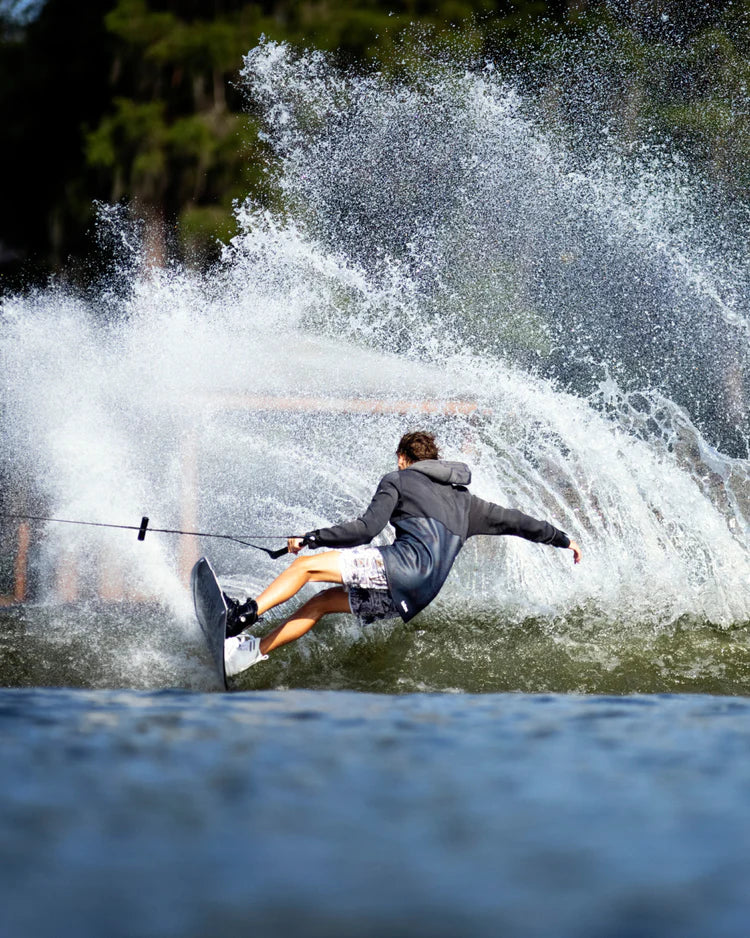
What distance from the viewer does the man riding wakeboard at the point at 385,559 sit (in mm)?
6074

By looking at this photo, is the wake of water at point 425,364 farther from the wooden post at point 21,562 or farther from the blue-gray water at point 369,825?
the blue-gray water at point 369,825

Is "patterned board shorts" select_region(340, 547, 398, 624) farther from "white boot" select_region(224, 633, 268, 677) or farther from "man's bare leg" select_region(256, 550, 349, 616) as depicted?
"white boot" select_region(224, 633, 268, 677)

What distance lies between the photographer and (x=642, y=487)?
333 inches

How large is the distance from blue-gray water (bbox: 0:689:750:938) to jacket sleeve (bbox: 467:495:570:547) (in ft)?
6.83

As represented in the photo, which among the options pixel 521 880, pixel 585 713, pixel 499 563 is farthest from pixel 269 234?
pixel 521 880

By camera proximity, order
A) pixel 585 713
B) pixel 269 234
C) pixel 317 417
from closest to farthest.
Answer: pixel 585 713 < pixel 317 417 < pixel 269 234

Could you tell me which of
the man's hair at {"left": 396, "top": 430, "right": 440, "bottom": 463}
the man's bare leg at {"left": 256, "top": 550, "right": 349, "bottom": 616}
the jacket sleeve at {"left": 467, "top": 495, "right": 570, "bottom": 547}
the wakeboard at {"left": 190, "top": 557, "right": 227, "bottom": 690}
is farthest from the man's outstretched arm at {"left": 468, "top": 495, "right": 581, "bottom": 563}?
the wakeboard at {"left": 190, "top": 557, "right": 227, "bottom": 690}

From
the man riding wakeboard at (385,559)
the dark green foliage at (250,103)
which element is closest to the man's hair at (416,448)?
the man riding wakeboard at (385,559)

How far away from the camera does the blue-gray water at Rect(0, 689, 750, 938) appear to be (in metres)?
2.16

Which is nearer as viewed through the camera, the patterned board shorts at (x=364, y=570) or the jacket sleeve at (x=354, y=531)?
the jacket sleeve at (x=354, y=531)

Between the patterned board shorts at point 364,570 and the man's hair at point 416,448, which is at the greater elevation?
the man's hair at point 416,448

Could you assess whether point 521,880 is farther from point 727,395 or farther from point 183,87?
point 183,87

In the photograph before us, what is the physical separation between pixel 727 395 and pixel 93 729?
14.0m

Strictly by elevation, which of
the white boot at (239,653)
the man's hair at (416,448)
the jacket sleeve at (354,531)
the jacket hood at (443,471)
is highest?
the man's hair at (416,448)
